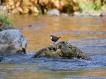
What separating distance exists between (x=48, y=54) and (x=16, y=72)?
2.63 meters

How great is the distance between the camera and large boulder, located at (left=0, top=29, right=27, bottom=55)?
14.6m

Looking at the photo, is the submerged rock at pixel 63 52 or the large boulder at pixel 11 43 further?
the large boulder at pixel 11 43

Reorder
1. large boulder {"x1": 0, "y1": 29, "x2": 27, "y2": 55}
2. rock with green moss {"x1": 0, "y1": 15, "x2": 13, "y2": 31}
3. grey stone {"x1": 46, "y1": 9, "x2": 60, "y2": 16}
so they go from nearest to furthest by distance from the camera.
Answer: large boulder {"x1": 0, "y1": 29, "x2": 27, "y2": 55}, rock with green moss {"x1": 0, "y1": 15, "x2": 13, "y2": 31}, grey stone {"x1": 46, "y1": 9, "x2": 60, "y2": 16}

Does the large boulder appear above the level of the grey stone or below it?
above

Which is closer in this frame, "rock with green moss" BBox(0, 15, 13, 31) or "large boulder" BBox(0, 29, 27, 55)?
"large boulder" BBox(0, 29, 27, 55)

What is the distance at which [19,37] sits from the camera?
49.2ft

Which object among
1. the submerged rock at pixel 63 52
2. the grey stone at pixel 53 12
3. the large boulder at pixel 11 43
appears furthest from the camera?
the grey stone at pixel 53 12

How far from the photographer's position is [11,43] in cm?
1470

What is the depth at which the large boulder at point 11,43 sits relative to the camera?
48.0 ft

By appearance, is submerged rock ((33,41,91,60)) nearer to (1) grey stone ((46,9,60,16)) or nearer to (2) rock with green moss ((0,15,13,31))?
(2) rock with green moss ((0,15,13,31))

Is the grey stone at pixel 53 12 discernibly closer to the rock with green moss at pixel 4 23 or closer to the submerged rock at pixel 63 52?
the rock with green moss at pixel 4 23

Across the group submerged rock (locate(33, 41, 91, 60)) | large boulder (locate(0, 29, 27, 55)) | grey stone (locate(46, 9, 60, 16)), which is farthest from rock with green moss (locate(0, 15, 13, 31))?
grey stone (locate(46, 9, 60, 16))

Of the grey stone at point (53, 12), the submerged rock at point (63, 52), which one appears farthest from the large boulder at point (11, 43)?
the grey stone at point (53, 12)

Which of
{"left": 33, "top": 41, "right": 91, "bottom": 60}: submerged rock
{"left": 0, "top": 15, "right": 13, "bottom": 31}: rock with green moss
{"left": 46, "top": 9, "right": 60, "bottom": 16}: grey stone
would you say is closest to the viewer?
{"left": 33, "top": 41, "right": 91, "bottom": 60}: submerged rock
